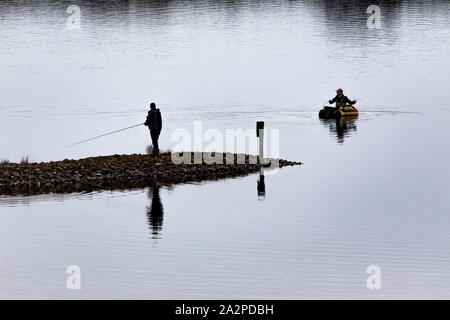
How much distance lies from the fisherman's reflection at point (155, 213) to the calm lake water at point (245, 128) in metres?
0.15

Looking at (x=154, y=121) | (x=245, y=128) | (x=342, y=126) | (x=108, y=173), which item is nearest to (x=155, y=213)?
(x=108, y=173)

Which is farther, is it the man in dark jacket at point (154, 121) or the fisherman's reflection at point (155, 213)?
the man in dark jacket at point (154, 121)

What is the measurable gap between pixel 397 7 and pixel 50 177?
125 meters

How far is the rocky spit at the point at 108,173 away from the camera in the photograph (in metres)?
43.3

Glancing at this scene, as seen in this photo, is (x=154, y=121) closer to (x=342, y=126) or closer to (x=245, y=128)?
(x=245, y=128)

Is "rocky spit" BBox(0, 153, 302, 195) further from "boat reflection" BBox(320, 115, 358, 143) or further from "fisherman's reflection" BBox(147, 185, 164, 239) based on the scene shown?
"boat reflection" BBox(320, 115, 358, 143)

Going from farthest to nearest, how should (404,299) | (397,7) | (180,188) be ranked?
(397,7)
(180,188)
(404,299)

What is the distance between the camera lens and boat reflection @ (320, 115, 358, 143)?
211ft

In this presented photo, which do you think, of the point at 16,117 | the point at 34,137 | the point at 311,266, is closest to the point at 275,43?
the point at 16,117

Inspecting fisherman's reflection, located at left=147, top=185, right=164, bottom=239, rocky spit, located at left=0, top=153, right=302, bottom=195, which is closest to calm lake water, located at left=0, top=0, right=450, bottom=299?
fisherman's reflection, located at left=147, top=185, right=164, bottom=239

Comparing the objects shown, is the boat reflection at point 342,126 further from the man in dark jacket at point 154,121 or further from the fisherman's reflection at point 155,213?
the fisherman's reflection at point 155,213

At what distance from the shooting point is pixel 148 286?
96.2ft

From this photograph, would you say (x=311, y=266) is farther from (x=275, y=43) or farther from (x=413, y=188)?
(x=275, y=43)

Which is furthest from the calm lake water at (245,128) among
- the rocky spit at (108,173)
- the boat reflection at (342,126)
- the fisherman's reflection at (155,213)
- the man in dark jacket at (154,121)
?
the man in dark jacket at (154,121)
